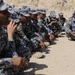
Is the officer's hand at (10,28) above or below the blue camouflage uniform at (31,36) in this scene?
above

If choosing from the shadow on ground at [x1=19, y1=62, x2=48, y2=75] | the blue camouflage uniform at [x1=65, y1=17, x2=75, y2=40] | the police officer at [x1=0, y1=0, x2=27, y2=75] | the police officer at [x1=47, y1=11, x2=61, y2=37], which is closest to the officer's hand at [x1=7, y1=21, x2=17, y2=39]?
the police officer at [x1=0, y1=0, x2=27, y2=75]

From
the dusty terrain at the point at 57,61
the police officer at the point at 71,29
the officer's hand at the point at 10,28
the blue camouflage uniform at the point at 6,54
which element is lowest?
the dusty terrain at the point at 57,61

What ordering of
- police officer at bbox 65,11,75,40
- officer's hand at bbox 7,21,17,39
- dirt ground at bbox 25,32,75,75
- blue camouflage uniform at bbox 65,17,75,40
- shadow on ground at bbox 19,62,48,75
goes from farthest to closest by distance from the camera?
blue camouflage uniform at bbox 65,17,75,40 < police officer at bbox 65,11,75,40 < dirt ground at bbox 25,32,75,75 < shadow on ground at bbox 19,62,48,75 < officer's hand at bbox 7,21,17,39

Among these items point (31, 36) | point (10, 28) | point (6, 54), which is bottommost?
point (31, 36)

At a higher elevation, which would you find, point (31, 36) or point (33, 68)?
point (31, 36)

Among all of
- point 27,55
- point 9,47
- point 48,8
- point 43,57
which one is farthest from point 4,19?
point 48,8

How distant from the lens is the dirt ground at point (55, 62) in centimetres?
548

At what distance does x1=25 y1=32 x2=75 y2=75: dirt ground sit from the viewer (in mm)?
5477

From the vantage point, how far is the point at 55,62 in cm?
630

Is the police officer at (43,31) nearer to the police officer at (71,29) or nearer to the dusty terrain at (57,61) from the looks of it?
the dusty terrain at (57,61)

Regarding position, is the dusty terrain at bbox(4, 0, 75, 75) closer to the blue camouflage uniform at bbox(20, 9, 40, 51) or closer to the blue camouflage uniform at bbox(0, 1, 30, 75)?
the blue camouflage uniform at bbox(20, 9, 40, 51)

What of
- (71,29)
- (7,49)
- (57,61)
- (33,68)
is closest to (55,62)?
(57,61)

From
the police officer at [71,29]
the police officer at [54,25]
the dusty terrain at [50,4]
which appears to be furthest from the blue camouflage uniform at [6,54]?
the dusty terrain at [50,4]

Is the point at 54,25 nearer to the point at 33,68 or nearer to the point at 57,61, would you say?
the point at 57,61
